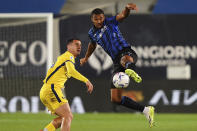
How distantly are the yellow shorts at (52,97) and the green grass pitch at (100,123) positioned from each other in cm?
248

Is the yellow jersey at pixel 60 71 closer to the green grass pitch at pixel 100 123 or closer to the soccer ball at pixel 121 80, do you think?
the soccer ball at pixel 121 80

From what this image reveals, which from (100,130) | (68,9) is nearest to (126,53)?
(100,130)

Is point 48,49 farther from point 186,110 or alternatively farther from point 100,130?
point 100,130

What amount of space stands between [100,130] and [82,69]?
5.24m

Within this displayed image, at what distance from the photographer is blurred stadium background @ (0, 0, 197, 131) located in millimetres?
15156

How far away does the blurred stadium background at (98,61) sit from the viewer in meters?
15.2

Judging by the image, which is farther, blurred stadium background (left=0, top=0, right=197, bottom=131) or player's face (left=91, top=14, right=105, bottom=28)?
blurred stadium background (left=0, top=0, right=197, bottom=131)

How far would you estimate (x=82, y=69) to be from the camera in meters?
15.5

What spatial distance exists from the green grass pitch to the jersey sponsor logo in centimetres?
139

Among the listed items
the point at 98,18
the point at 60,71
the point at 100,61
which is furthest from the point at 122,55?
the point at 100,61

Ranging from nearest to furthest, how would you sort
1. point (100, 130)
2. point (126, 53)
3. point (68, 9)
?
point (126, 53)
point (100, 130)
point (68, 9)

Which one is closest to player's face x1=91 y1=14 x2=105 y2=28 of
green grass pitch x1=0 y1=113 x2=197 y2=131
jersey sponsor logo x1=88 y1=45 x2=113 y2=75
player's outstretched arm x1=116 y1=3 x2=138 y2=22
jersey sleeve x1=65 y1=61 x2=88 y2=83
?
player's outstretched arm x1=116 y1=3 x2=138 y2=22

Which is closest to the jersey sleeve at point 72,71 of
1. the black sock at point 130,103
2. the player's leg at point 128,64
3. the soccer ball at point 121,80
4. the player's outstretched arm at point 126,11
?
the player's leg at point 128,64

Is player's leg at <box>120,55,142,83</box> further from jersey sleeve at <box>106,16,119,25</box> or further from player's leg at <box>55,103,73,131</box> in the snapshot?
player's leg at <box>55,103,73,131</box>
